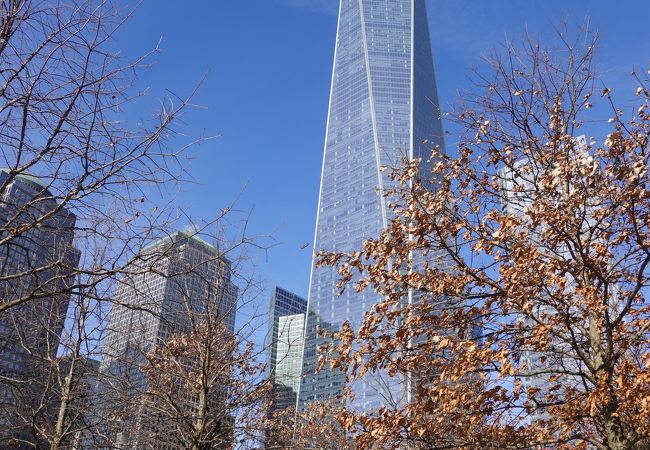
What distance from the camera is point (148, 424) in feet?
44.2

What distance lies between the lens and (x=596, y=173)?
28.1 feet

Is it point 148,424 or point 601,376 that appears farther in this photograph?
point 148,424

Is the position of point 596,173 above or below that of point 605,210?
above

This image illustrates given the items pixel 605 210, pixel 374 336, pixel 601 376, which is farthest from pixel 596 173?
pixel 374 336

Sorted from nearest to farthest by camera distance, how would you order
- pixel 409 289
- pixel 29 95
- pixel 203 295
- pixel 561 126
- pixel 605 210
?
pixel 29 95, pixel 605 210, pixel 409 289, pixel 561 126, pixel 203 295

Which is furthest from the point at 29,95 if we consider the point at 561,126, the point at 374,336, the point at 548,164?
the point at 561,126

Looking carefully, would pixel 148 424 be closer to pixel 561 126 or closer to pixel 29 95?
pixel 29 95

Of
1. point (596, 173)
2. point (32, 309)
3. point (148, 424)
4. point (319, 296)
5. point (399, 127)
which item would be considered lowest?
point (148, 424)

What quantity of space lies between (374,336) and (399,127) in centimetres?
19563

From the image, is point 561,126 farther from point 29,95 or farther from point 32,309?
point 32,309

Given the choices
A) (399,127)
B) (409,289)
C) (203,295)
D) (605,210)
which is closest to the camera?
(605,210)

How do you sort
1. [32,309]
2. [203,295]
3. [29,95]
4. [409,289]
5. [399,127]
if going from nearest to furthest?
[29,95] < [409,289] < [32,309] < [203,295] < [399,127]

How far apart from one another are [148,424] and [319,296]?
7369 inches

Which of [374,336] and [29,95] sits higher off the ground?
[29,95]
